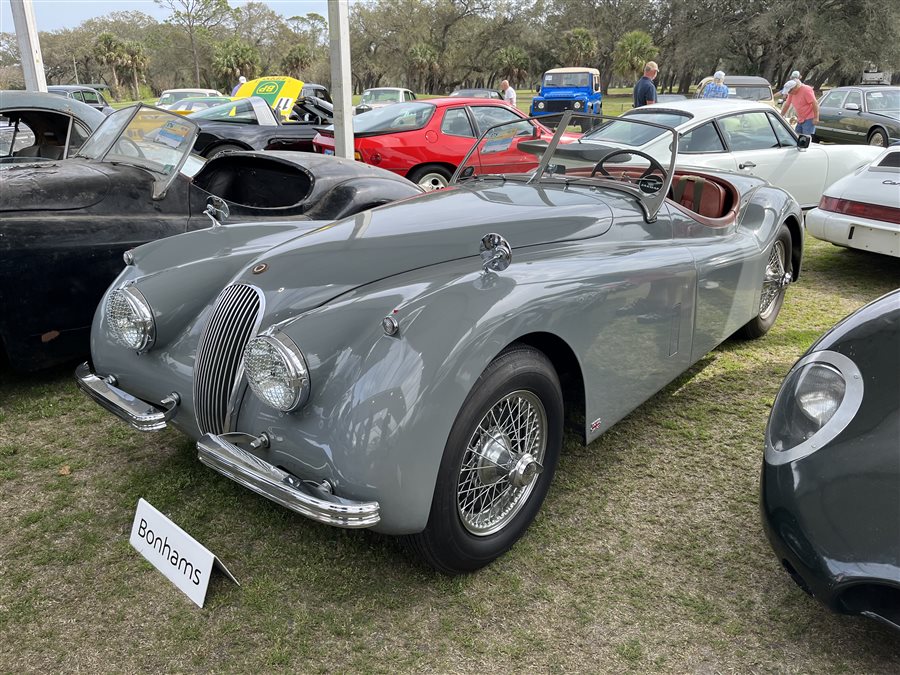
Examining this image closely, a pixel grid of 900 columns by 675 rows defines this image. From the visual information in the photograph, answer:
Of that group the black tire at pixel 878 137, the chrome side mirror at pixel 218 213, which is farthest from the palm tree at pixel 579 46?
the chrome side mirror at pixel 218 213

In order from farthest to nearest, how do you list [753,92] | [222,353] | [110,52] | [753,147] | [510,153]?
[110,52], [753,92], [753,147], [510,153], [222,353]

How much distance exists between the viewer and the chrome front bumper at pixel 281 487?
1.92 meters

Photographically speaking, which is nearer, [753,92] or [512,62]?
[753,92]

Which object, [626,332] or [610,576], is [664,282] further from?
[610,576]

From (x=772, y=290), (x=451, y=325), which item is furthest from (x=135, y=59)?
(x=451, y=325)

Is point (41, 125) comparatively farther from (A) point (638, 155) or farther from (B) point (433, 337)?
(B) point (433, 337)

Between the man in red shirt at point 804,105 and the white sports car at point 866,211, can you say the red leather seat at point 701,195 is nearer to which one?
the white sports car at point 866,211

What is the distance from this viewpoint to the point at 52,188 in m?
3.96

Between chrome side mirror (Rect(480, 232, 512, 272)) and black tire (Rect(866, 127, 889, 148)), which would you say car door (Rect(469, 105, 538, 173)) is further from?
black tire (Rect(866, 127, 889, 148))

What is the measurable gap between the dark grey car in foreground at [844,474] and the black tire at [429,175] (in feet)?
22.4

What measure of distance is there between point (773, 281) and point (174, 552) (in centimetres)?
393

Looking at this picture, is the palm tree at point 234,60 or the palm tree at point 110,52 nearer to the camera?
the palm tree at point 234,60

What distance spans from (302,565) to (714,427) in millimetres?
2202

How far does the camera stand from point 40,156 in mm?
6266
